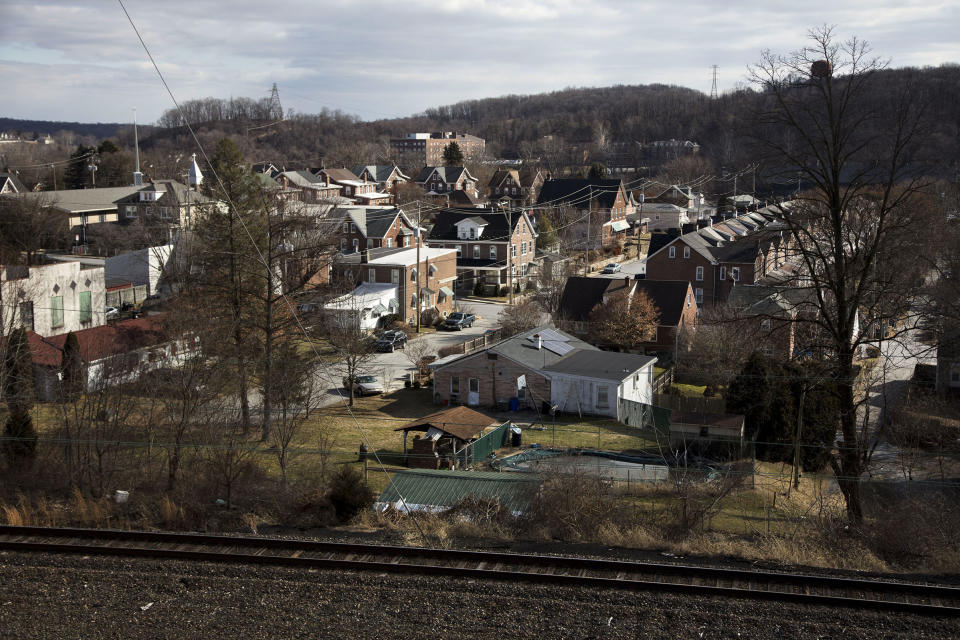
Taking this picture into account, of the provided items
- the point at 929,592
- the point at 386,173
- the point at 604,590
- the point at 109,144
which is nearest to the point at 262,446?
the point at 604,590

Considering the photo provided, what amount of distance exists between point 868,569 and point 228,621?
6.80 meters

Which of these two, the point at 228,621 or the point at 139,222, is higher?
the point at 139,222

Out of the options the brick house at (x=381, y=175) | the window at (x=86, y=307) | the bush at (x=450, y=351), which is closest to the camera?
the window at (x=86, y=307)

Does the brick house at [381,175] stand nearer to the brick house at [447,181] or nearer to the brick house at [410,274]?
the brick house at [447,181]

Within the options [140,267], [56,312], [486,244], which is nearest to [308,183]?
[486,244]

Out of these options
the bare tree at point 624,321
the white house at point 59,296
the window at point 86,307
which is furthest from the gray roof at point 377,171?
the bare tree at point 624,321

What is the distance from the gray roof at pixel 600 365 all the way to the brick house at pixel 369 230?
2404cm

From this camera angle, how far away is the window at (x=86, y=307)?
30861 millimetres

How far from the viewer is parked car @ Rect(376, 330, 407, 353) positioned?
33.8 meters

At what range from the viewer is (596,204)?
72.2 m

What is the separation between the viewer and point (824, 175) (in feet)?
38.9

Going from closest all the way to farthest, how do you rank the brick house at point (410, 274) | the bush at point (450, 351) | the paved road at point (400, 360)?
1. the paved road at point (400, 360)
2. the bush at point (450, 351)
3. the brick house at point (410, 274)

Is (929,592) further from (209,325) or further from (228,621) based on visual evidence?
(209,325)

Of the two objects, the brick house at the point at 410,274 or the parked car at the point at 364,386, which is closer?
the parked car at the point at 364,386
